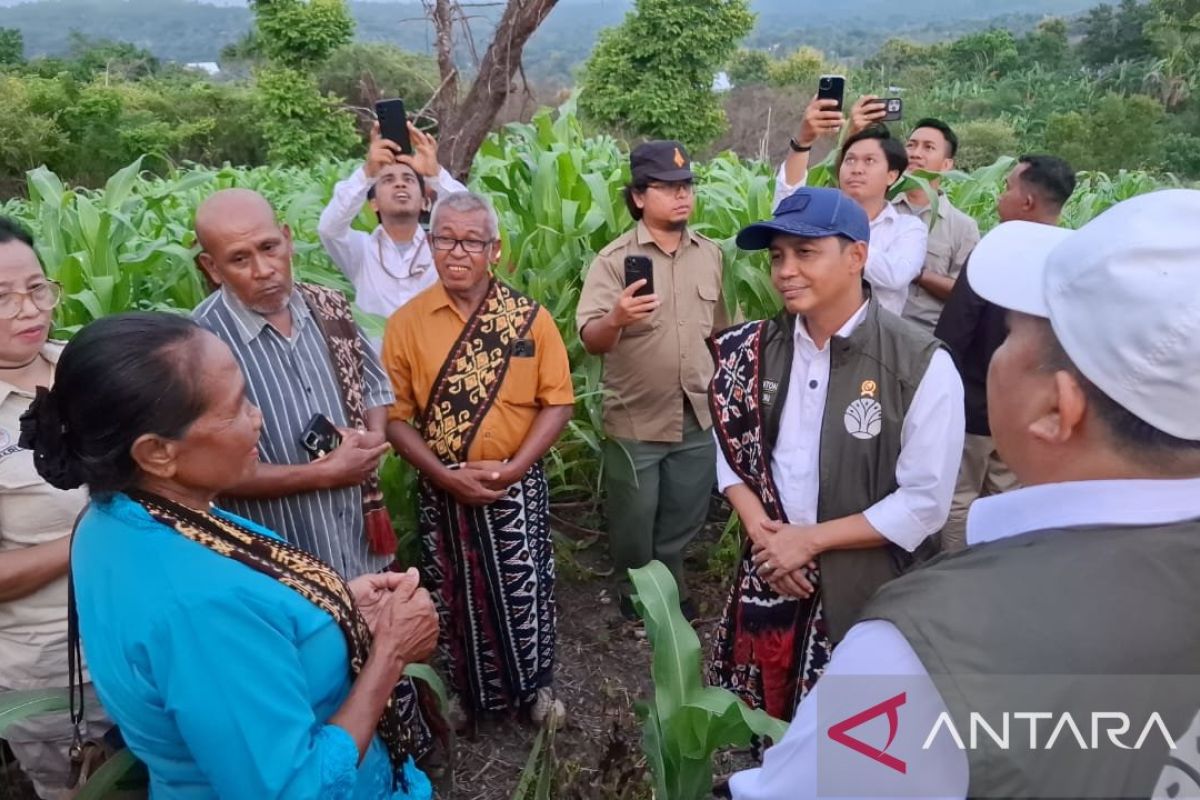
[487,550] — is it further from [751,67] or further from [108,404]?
[751,67]

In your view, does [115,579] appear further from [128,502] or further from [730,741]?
[730,741]

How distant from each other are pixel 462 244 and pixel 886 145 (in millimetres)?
1668

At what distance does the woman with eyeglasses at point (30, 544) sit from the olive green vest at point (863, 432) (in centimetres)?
142

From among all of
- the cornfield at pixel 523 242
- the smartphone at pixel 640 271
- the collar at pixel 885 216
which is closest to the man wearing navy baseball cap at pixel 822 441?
the smartphone at pixel 640 271

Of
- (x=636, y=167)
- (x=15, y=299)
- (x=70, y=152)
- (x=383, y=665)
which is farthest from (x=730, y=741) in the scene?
(x=70, y=152)

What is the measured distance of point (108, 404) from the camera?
106cm

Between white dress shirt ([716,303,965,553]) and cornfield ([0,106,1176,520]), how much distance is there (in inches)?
44.5

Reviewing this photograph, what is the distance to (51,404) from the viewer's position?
1.09m

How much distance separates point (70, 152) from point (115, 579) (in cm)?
1915

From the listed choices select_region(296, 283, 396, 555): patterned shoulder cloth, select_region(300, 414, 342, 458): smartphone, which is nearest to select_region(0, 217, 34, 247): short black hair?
select_region(296, 283, 396, 555): patterned shoulder cloth

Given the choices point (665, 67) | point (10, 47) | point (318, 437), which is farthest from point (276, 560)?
point (10, 47)

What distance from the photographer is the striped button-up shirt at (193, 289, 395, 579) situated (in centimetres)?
173

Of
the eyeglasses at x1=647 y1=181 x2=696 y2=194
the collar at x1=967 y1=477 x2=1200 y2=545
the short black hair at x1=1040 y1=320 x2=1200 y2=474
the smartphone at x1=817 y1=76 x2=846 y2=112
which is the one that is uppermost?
the smartphone at x1=817 y1=76 x2=846 y2=112

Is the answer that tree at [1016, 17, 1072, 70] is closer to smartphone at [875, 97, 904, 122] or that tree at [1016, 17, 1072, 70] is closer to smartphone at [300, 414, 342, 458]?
smartphone at [875, 97, 904, 122]
